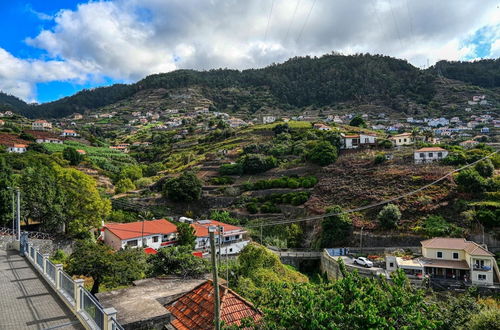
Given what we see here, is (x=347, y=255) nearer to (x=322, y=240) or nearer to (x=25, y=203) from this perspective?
(x=322, y=240)

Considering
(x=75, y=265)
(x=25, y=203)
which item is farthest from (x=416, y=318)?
(x=25, y=203)

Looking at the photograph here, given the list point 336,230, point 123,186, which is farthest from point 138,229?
point 123,186

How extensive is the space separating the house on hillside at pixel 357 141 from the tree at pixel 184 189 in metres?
21.3

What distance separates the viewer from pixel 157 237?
29.5m

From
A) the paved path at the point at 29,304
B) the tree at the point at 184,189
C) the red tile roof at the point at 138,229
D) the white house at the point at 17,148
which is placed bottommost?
the red tile roof at the point at 138,229

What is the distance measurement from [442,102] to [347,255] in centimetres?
9383

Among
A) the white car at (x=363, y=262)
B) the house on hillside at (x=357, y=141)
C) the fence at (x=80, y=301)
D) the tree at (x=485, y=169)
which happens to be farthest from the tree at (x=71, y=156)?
the tree at (x=485, y=169)

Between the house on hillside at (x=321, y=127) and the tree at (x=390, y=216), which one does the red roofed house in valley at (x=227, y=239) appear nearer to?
the tree at (x=390, y=216)

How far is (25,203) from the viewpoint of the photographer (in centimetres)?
2508

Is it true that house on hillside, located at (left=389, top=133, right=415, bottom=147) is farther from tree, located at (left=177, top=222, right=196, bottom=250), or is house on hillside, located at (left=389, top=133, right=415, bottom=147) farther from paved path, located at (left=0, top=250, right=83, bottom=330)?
paved path, located at (left=0, top=250, right=83, bottom=330)

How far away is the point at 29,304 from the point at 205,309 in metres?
5.03

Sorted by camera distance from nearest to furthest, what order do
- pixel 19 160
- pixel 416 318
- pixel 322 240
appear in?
pixel 416 318
pixel 322 240
pixel 19 160

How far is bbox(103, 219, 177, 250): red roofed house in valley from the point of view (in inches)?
1095

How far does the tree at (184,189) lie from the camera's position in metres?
41.2
